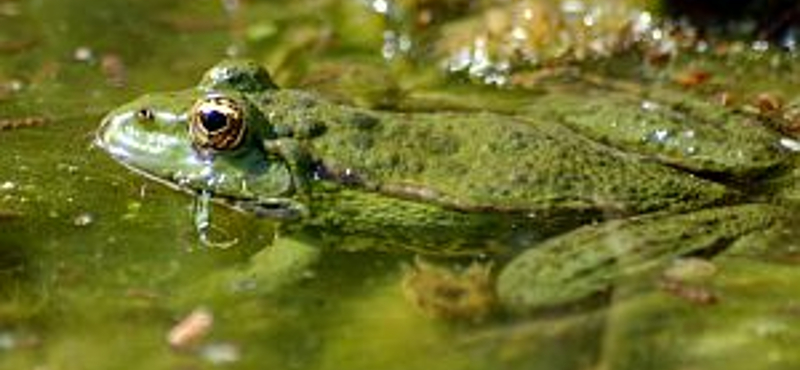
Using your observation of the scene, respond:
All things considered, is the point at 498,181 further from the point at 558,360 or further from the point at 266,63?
the point at 266,63

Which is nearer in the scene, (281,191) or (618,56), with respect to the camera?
(281,191)

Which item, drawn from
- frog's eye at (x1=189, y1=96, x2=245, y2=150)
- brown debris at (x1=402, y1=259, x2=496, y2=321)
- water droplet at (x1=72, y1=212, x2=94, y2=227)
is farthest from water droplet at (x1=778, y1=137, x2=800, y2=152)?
water droplet at (x1=72, y1=212, x2=94, y2=227)

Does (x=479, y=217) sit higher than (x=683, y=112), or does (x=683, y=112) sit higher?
(x=683, y=112)

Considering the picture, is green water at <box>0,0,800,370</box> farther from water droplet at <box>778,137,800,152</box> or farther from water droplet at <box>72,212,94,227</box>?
water droplet at <box>778,137,800,152</box>

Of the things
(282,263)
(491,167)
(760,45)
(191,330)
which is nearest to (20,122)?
(282,263)

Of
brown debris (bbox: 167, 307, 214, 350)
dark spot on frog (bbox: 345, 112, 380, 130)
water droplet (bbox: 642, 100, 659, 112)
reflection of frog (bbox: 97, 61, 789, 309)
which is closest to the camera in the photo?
brown debris (bbox: 167, 307, 214, 350)

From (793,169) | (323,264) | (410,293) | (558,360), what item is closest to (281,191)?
(323,264)

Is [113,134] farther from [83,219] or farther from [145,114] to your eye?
[83,219]

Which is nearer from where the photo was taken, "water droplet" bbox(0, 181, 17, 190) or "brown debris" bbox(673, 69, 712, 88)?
"water droplet" bbox(0, 181, 17, 190)
